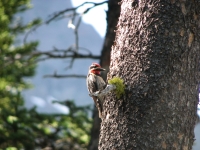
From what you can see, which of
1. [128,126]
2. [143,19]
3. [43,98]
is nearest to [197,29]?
[143,19]

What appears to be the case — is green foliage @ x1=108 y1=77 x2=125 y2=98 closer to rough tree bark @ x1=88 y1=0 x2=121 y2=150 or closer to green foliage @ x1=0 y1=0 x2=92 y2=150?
green foliage @ x1=0 y1=0 x2=92 y2=150

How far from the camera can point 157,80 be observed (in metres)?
2.98

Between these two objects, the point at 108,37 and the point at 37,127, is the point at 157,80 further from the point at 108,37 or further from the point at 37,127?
the point at 37,127

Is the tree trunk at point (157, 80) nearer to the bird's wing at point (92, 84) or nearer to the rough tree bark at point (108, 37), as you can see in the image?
the bird's wing at point (92, 84)

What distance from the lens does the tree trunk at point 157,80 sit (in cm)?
294

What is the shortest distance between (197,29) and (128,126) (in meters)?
0.83

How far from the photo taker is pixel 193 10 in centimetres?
310

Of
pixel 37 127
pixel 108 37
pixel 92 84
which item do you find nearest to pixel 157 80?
pixel 92 84

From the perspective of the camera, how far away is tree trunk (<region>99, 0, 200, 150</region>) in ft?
9.66

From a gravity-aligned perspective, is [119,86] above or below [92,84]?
above

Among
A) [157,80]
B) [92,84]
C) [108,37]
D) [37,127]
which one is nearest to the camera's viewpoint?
[157,80]

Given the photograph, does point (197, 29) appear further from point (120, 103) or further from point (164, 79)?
point (120, 103)

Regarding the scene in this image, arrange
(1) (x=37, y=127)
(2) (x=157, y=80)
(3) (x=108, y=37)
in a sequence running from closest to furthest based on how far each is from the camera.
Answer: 1. (2) (x=157, y=80)
2. (3) (x=108, y=37)
3. (1) (x=37, y=127)

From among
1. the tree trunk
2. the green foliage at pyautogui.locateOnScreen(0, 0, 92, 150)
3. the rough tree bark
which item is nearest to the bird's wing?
the green foliage at pyautogui.locateOnScreen(0, 0, 92, 150)
